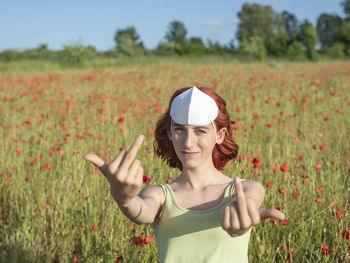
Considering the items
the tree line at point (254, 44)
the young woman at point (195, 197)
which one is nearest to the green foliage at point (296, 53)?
the tree line at point (254, 44)

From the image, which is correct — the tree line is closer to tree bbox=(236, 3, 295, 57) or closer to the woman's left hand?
tree bbox=(236, 3, 295, 57)

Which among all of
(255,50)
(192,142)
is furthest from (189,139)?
(255,50)

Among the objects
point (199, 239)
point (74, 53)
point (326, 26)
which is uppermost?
point (326, 26)

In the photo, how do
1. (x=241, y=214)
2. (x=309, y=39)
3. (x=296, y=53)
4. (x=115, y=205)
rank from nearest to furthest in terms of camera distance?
(x=241, y=214)
(x=115, y=205)
(x=296, y=53)
(x=309, y=39)

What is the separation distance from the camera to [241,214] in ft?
2.95

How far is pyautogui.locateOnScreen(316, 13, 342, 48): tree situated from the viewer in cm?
7481

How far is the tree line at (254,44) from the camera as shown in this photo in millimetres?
30188

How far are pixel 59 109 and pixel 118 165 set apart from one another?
4998 millimetres

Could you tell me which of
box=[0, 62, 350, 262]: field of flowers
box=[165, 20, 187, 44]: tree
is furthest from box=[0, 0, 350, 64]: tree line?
box=[0, 62, 350, 262]: field of flowers

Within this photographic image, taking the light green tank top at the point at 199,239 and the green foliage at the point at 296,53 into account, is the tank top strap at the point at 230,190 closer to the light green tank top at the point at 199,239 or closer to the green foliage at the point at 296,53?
the light green tank top at the point at 199,239

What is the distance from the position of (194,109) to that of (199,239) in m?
0.39

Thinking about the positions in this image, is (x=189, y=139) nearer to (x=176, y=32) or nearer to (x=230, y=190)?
(x=230, y=190)

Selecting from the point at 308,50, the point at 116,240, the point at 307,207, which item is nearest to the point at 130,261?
the point at 116,240

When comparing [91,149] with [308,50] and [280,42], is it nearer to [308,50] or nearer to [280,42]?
[308,50]
